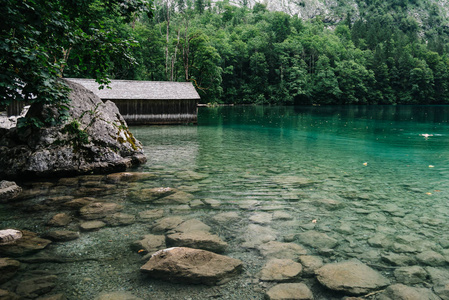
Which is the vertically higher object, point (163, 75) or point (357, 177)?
point (163, 75)

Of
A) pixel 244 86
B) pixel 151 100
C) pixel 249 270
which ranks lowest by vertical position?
pixel 249 270

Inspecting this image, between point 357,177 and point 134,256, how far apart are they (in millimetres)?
7301

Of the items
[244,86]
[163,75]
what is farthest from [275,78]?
[163,75]

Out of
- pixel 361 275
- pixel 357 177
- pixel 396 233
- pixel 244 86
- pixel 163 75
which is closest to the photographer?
pixel 361 275

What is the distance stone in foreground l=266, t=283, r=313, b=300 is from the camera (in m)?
3.62

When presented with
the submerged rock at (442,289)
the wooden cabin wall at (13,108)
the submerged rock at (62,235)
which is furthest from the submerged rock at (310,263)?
the wooden cabin wall at (13,108)

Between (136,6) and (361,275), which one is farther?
(136,6)

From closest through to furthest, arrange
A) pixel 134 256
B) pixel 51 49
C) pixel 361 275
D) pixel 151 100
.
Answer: pixel 361 275 < pixel 134 256 < pixel 51 49 < pixel 151 100

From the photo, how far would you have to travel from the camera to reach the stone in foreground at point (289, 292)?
362cm

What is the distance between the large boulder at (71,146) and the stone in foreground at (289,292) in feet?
24.9

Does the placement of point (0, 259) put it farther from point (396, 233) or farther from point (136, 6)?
point (396, 233)

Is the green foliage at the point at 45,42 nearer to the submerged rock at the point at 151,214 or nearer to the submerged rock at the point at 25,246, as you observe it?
the submerged rock at the point at 25,246

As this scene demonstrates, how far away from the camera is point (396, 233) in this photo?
215 inches

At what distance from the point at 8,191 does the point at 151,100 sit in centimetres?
1981
